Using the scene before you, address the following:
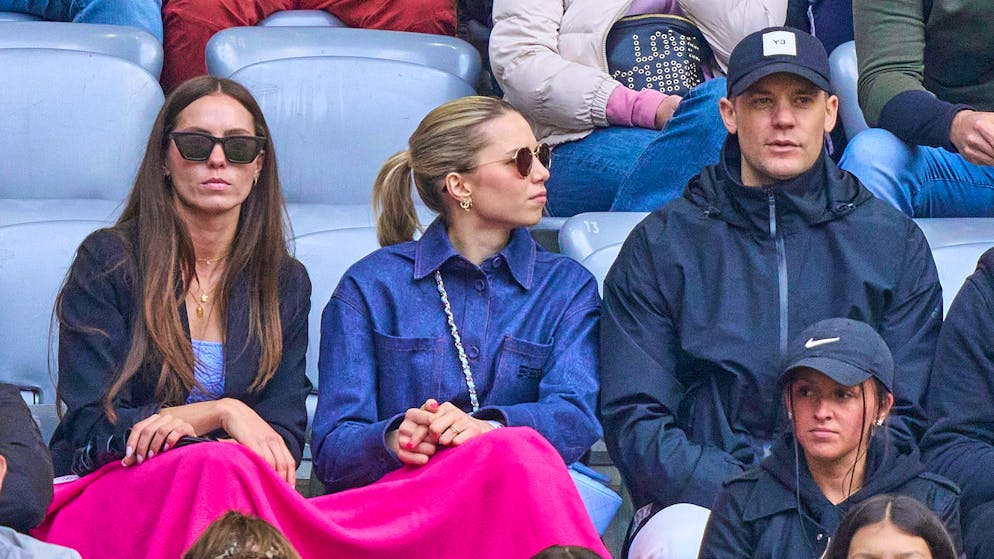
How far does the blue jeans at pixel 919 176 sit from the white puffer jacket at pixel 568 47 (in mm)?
608

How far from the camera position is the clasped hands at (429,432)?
109 inches

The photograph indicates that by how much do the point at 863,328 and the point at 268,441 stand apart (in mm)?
1012

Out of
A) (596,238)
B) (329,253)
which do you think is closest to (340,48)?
(329,253)

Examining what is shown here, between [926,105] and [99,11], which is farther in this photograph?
[99,11]

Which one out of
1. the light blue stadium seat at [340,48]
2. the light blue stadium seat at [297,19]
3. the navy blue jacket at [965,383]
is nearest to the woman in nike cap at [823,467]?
the navy blue jacket at [965,383]

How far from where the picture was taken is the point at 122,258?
3061 millimetres

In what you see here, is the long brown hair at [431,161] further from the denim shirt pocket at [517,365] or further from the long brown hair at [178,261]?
the denim shirt pocket at [517,365]

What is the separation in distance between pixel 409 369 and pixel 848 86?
1610 millimetres

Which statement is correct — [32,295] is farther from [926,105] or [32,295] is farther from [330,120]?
[926,105]

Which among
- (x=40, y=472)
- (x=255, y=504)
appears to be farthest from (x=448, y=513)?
(x=40, y=472)

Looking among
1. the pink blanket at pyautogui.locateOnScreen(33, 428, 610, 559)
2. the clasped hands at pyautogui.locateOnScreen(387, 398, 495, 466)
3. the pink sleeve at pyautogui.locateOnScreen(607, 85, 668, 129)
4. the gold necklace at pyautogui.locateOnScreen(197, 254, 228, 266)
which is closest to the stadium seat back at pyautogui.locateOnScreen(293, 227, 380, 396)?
the gold necklace at pyautogui.locateOnScreen(197, 254, 228, 266)

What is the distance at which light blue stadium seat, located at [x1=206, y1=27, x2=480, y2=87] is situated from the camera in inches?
164

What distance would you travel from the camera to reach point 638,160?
3.75 meters

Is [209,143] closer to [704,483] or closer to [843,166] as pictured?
[704,483]
